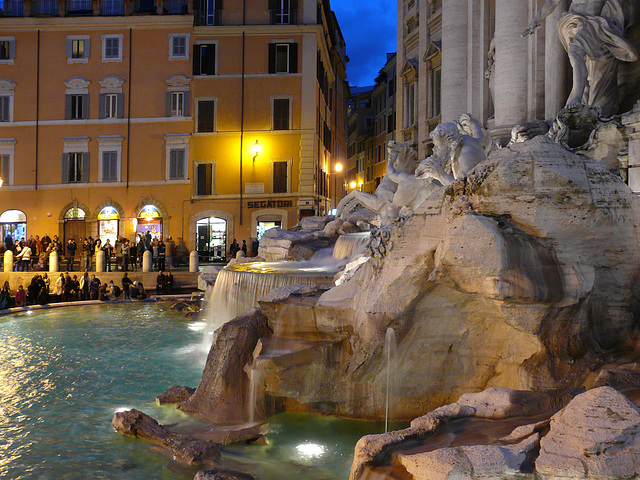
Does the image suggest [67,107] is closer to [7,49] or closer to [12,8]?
[7,49]

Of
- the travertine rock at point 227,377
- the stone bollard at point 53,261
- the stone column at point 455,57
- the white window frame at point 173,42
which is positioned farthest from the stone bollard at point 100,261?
the travertine rock at point 227,377

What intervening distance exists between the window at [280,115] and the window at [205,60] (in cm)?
338

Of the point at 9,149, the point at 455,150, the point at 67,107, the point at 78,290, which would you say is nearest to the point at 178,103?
the point at 67,107

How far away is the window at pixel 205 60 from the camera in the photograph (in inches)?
1048

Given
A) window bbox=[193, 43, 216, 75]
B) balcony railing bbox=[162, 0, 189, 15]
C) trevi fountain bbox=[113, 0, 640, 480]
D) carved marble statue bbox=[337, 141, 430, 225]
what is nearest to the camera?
trevi fountain bbox=[113, 0, 640, 480]

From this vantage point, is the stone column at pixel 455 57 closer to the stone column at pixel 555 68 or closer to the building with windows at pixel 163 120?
the stone column at pixel 555 68

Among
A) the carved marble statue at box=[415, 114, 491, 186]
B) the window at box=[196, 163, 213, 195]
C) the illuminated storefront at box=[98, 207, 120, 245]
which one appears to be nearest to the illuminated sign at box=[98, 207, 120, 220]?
the illuminated storefront at box=[98, 207, 120, 245]

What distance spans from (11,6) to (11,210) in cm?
1007

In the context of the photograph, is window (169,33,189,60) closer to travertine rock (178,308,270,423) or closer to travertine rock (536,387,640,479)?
travertine rock (178,308,270,423)

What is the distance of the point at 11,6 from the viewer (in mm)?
27875

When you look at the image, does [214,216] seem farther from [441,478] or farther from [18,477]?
[441,478]

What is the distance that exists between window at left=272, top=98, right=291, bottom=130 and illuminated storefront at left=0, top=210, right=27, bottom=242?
12.6 meters

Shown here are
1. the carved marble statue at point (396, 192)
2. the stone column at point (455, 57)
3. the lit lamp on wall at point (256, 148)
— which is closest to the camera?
the carved marble statue at point (396, 192)

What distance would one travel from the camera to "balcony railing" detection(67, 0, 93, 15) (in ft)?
91.8
